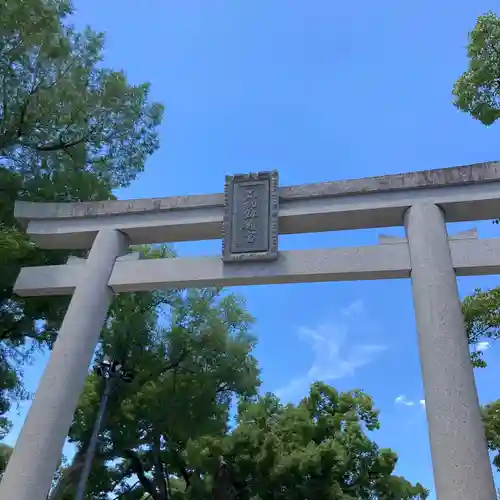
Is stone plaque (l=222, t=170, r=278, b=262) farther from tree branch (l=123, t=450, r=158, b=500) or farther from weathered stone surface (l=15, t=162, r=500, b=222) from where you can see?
tree branch (l=123, t=450, r=158, b=500)

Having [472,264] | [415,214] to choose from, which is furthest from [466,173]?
[472,264]

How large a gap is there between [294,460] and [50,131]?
7.20 m

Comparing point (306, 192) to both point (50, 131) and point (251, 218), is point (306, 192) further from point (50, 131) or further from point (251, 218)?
point (50, 131)

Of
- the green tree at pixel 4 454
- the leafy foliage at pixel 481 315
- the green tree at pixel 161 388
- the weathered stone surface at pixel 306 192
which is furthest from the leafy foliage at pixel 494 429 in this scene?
the green tree at pixel 4 454

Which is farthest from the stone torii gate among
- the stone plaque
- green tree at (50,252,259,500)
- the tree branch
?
the tree branch

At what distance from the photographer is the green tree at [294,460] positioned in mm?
9445

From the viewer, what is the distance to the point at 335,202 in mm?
5777

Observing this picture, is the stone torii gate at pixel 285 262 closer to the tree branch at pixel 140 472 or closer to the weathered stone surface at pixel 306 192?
the weathered stone surface at pixel 306 192

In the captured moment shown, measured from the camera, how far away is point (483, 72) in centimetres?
673

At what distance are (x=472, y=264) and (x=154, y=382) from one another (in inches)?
298

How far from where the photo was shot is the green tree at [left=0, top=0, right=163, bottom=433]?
7.09 m

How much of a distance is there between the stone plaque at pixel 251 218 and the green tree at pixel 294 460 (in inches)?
208

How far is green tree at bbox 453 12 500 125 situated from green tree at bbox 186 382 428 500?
6537mm

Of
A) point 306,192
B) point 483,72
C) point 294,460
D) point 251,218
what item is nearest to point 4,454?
point 294,460
